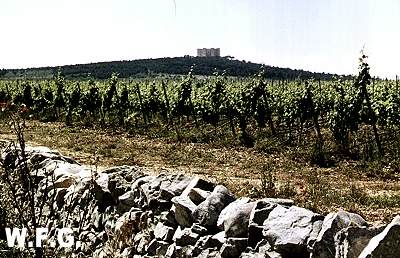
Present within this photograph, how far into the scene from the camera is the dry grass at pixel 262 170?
7.20 m

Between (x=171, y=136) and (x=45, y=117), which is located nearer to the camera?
(x=171, y=136)

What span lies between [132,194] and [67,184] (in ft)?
6.75

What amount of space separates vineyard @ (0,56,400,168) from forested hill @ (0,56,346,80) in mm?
66817

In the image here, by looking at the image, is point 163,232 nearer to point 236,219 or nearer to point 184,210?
point 184,210

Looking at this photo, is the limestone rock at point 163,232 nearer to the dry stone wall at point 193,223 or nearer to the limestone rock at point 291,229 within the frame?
the dry stone wall at point 193,223

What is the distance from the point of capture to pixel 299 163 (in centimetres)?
1409

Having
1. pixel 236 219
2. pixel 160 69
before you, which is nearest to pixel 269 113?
pixel 236 219

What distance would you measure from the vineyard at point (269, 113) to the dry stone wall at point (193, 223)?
269cm

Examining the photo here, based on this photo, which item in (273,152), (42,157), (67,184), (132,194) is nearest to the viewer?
(132,194)

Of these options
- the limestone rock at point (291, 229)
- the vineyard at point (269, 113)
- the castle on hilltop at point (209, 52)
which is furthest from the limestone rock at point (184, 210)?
the castle on hilltop at point (209, 52)

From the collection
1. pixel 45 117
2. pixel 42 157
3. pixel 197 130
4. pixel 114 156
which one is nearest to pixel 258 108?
pixel 197 130

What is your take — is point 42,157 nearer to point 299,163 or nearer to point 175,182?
point 175,182

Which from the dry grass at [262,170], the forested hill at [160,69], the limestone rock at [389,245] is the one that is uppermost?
the forested hill at [160,69]

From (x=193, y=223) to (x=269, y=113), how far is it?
13.7m
